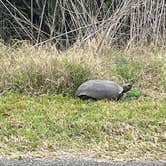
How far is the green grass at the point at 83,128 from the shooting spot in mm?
4473

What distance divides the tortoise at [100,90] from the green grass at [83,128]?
137 millimetres

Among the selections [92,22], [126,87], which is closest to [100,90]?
[126,87]

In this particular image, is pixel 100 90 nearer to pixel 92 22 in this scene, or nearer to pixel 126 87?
pixel 126 87

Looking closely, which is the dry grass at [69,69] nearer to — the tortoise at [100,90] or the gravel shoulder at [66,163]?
the tortoise at [100,90]

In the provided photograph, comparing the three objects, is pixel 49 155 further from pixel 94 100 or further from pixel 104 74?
pixel 104 74

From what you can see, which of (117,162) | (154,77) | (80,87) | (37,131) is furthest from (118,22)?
(117,162)

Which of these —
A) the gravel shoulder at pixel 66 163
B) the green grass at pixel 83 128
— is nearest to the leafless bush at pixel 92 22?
the green grass at pixel 83 128

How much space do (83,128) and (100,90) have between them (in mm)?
1146

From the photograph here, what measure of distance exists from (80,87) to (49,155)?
5.84 ft

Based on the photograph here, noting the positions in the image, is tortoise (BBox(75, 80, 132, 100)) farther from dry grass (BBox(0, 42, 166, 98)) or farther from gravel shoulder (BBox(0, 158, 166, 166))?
gravel shoulder (BBox(0, 158, 166, 166))

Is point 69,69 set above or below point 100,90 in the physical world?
above

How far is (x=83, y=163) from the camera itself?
13.6 ft

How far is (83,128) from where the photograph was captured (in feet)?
16.0

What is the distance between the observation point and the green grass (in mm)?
4473
